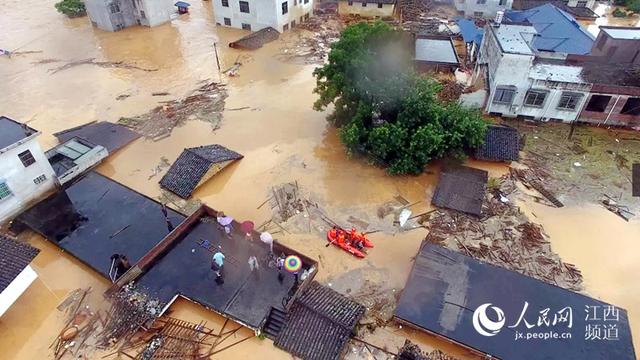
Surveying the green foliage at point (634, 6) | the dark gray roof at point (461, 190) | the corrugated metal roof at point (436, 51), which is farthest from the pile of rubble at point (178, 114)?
the green foliage at point (634, 6)

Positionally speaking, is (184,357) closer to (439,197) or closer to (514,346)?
(514,346)

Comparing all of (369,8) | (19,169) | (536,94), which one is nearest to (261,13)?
(369,8)

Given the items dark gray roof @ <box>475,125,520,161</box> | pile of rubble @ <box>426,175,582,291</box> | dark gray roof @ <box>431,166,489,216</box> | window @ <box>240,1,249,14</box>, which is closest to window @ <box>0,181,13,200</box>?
pile of rubble @ <box>426,175,582,291</box>

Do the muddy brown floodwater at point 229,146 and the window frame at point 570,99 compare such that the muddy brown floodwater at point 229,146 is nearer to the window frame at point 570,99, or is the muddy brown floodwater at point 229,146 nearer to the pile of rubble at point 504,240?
the pile of rubble at point 504,240

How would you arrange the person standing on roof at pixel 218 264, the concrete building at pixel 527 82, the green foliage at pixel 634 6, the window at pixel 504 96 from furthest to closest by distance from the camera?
1. the green foliage at pixel 634 6
2. the window at pixel 504 96
3. the concrete building at pixel 527 82
4. the person standing on roof at pixel 218 264

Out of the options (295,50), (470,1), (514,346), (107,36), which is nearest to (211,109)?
(295,50)

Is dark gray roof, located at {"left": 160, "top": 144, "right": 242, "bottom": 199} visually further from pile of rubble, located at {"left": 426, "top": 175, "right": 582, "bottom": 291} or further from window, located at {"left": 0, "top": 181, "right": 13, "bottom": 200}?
pile of rubble, located at {"left": 426, "top": 175, "right": 582, "bottom": 291}
